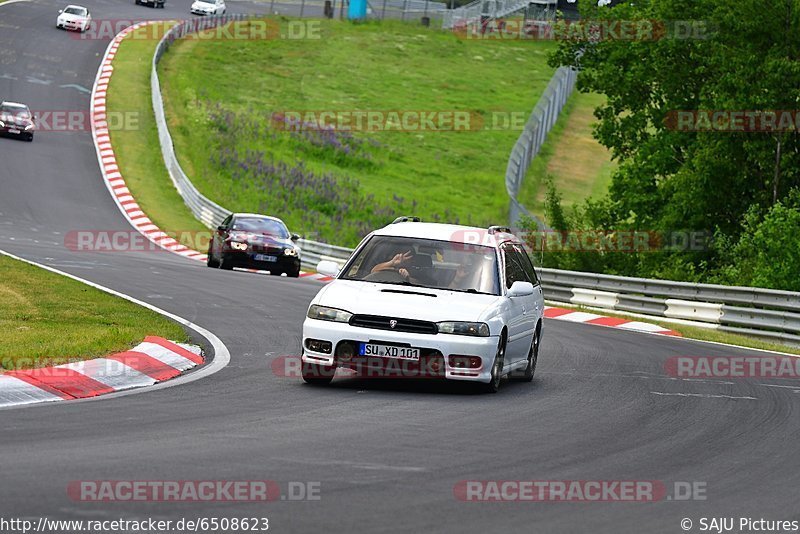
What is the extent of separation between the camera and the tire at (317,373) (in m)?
12.0

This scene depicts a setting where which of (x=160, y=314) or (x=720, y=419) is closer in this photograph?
(x=720, y=419)

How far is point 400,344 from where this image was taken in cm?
1180

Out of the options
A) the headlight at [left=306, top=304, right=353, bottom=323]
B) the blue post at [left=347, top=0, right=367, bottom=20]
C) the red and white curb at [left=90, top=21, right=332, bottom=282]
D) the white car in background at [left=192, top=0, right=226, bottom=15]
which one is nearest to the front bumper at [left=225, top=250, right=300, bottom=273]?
the red and white curb at [left=90, top=21, right=332, bottom=282]

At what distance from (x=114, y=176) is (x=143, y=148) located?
4.89 meters

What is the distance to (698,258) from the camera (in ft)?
114

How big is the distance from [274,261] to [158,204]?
613 inches

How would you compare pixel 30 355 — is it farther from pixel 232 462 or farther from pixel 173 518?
pixel 173 518

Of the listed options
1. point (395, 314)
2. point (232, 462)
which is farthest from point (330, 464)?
point (395, 314)

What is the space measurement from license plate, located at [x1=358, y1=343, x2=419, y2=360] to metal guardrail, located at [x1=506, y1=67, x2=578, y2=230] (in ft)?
91.2

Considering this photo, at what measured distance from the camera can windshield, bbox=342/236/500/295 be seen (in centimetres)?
1288

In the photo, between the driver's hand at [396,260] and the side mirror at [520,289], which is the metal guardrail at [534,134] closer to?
the side mirror at [520,289]

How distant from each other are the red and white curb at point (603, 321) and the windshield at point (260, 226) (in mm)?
7671

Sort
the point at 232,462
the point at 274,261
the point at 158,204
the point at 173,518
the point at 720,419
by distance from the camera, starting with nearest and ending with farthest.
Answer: the point at 173,518 < the point at 232,462 < the point at 720,419 < the point at 274,261 < the point at 158,204

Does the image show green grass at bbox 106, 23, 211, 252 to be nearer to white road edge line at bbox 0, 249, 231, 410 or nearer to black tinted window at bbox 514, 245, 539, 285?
white road edge line at bbox 0, 249, 231, 410
